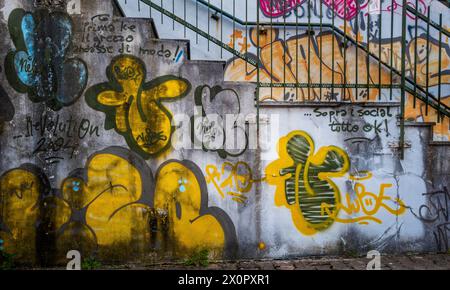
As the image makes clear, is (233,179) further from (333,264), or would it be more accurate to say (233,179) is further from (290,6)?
(290,6)

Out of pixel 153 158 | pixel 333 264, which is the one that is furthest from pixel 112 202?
pixel 333 264

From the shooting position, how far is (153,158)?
216 inches

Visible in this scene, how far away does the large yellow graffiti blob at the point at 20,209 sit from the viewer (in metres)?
5.40

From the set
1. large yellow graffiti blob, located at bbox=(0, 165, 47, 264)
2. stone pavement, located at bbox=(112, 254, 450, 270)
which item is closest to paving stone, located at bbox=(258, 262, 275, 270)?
stone pavement, located at bbox=(112, 254, 450, 270)

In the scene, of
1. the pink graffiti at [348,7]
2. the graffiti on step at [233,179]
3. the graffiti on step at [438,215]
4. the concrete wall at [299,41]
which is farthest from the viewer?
the pink graffiti at [348,7]

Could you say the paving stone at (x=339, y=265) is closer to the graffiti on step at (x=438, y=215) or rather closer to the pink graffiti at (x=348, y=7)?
the graffiti on step at (x=438, y=215)

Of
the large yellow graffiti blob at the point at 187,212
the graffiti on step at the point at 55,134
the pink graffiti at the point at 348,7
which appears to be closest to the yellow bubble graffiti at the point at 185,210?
the large yellow graffiti blob at the point at 187,212

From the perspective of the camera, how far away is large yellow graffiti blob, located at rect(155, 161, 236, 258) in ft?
18.0

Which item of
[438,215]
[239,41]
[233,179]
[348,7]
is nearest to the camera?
[233,179]

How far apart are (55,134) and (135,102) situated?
43.0 inches

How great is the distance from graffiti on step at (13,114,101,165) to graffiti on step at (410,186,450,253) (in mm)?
4379

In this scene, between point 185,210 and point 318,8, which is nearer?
point 185,210

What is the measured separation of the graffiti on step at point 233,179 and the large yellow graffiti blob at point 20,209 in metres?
2.16

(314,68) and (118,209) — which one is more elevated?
(314,68)
